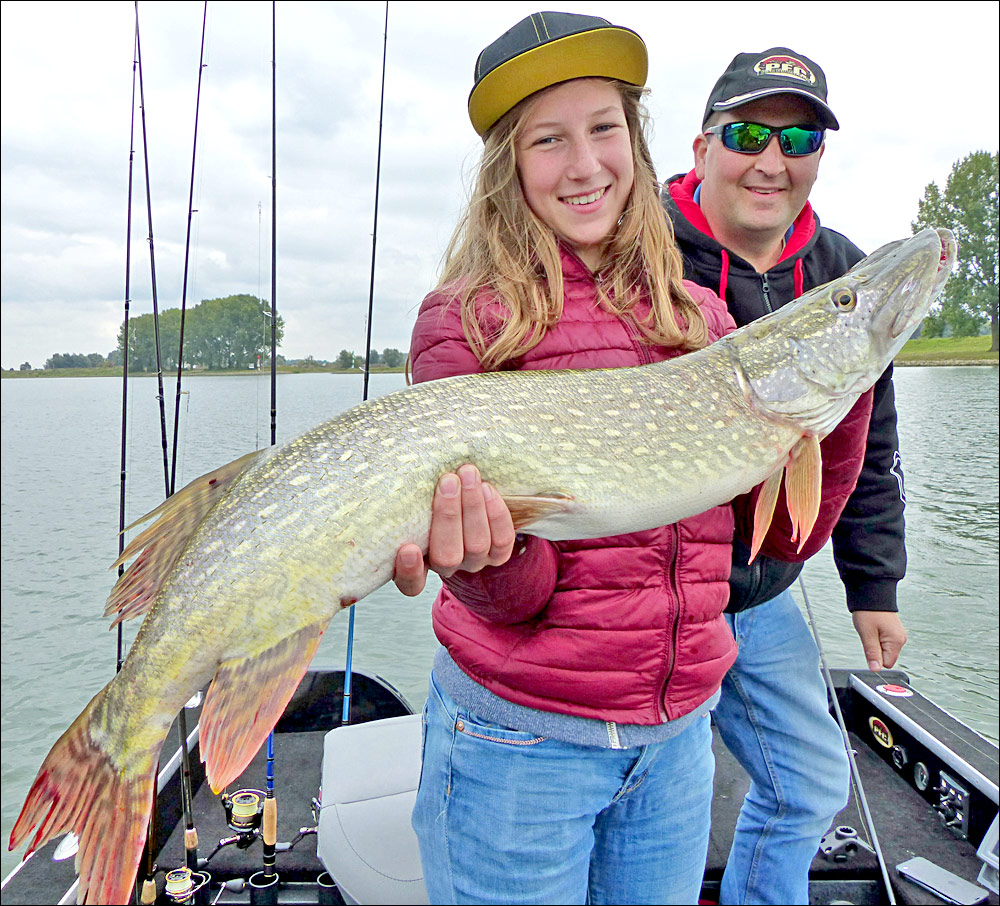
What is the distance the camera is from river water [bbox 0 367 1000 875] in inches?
237

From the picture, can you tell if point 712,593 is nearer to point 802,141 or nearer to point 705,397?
point 705,397

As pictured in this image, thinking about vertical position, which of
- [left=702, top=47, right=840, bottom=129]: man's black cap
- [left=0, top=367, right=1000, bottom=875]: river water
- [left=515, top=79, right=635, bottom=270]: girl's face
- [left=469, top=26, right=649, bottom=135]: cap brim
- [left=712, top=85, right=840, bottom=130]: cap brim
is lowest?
[left=0, top=367, right=1000, bottom=875]: river water

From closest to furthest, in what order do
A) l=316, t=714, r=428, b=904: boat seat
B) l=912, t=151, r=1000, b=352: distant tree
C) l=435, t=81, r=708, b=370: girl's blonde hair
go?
1. l=435, t=81, r=708, b=370: girl's blonde hair
2. l=316, t=714, r=428, b=904: boat seat
3. l=912, t=151, r=1000, b=352: distant tree

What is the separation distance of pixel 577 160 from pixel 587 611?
969 millimetres

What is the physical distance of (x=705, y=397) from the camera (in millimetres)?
1521

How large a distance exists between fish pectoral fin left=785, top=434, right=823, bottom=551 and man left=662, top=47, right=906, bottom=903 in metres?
0.49

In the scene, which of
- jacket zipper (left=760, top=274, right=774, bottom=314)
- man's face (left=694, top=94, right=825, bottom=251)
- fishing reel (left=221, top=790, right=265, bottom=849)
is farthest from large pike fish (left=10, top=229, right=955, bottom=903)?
fishing reel (left=221, top=790, right=265, bottom=849)

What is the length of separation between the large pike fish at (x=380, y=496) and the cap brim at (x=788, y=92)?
780 millimetres

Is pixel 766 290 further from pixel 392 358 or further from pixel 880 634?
pixel 392 358

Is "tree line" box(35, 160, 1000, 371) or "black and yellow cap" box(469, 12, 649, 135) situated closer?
"black and yellow cap" box(469, 12, 649, 135)

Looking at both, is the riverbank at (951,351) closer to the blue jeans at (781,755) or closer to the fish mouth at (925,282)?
the blue jeans at (781,755)

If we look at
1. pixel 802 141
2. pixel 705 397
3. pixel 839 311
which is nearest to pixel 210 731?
pixel 705 397

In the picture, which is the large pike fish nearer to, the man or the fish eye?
the fish eye

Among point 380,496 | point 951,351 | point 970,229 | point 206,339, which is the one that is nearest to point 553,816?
point 380,496
